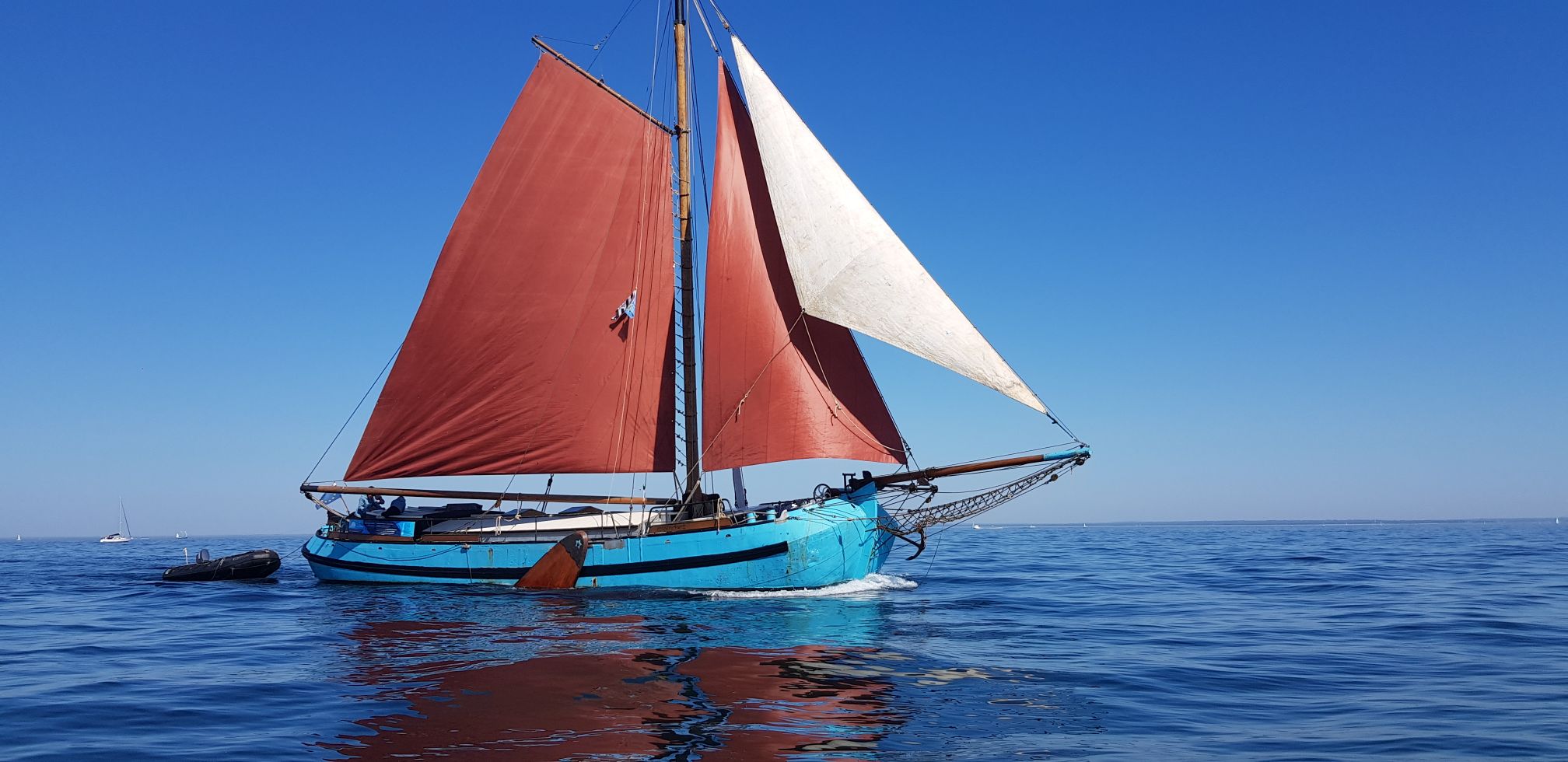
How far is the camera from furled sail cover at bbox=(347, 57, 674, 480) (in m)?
28.7

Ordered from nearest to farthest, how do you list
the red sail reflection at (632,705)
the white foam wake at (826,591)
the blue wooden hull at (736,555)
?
the red sail reflection at (632,705)
the white foam wake at (826,591)
the blue wooden hull at (736,555)

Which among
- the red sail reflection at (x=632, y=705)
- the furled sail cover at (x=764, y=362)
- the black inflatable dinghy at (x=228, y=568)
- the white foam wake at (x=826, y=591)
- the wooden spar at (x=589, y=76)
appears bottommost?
the white foam wake at (x=826, y=591)

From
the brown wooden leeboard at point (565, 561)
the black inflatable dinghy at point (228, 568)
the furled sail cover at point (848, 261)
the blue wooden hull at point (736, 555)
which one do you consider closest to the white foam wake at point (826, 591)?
the blue wooden hull at point (736, 555)

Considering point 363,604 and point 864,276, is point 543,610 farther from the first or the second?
point 864,276

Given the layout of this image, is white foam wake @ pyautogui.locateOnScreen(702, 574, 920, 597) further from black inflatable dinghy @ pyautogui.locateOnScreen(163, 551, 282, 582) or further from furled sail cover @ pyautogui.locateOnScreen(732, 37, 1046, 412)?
black inflatable dinghy @ pyautogui.locateOnScreen(163, 551, 282, 582)

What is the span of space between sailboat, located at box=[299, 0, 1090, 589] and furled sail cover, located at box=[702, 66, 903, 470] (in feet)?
0.17

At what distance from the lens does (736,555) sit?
2428cm

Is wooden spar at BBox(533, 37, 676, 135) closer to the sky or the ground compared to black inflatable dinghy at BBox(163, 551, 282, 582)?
closer to the sky

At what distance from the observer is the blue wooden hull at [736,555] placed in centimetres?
2416

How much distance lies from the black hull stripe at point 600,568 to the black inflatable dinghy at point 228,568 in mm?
7210

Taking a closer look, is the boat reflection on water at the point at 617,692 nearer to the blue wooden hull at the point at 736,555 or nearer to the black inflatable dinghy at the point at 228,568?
the blue wooden hull at the point at 736,555

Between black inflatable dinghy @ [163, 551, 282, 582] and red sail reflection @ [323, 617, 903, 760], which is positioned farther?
black inflatable dinghy @ [163, 551, 282, 582]

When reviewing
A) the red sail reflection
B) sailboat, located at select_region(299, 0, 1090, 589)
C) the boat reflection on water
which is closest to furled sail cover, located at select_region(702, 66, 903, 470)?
sailboat, located at select_region(299, 0, 1090, 589)

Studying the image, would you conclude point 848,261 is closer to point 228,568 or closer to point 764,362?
point 764,362
